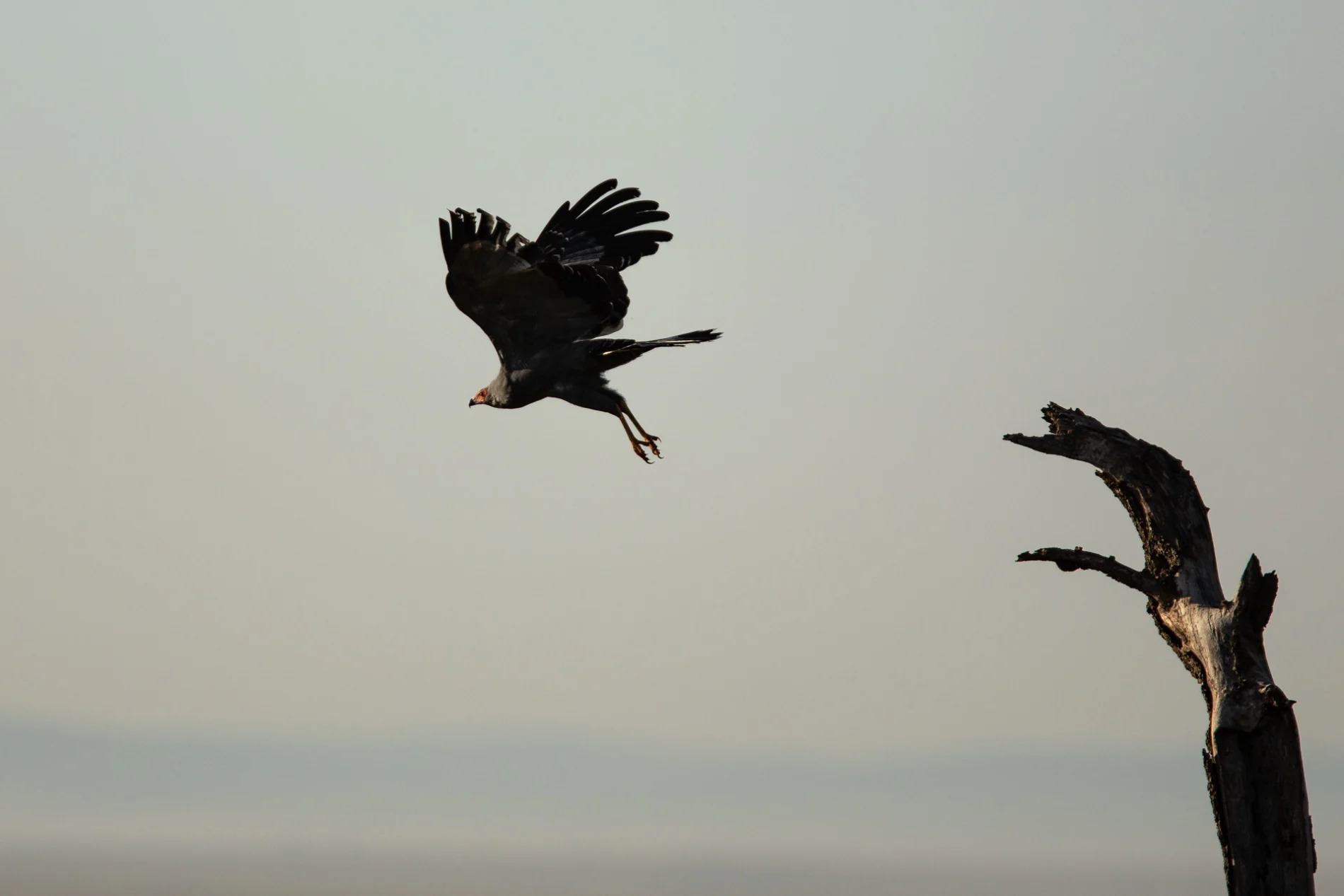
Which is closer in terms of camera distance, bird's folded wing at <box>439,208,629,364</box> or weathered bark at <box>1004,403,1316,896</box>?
weathered bark at <box>1004,403,1316,896</box>

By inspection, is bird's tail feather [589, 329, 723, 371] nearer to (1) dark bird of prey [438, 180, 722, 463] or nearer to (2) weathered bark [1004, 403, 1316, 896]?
(1) dark bird of prey [438, 180, 722, 463]

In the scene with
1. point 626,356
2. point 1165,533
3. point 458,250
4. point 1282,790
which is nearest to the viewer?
point 1282,790

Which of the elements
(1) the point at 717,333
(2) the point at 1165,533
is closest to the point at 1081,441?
(2) the point at 1165,533

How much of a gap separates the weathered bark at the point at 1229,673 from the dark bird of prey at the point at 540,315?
3902 millimetres

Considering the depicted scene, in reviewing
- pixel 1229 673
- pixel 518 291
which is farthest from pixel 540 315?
pixel 1229 673

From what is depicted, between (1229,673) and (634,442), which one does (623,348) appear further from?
(1229,673)

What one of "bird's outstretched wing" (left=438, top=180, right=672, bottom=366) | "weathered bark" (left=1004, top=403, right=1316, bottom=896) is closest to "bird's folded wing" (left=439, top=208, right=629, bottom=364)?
"bird's outstretched wing" (left=438, top=180, right=672, bottom=366)

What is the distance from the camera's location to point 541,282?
12.7 metres

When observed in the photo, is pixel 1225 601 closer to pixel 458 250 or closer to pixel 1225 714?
pixel 1225 714

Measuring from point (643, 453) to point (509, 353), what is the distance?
1537mm

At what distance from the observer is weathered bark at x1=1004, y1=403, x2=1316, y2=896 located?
9.12 metres

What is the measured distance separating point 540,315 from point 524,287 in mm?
493

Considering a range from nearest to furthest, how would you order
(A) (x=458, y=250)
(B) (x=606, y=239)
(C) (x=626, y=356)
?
(A) (x=458, y=250)
(C) (x=626, y=356)
(B) (x=606, y=239)

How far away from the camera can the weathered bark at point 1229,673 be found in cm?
912
